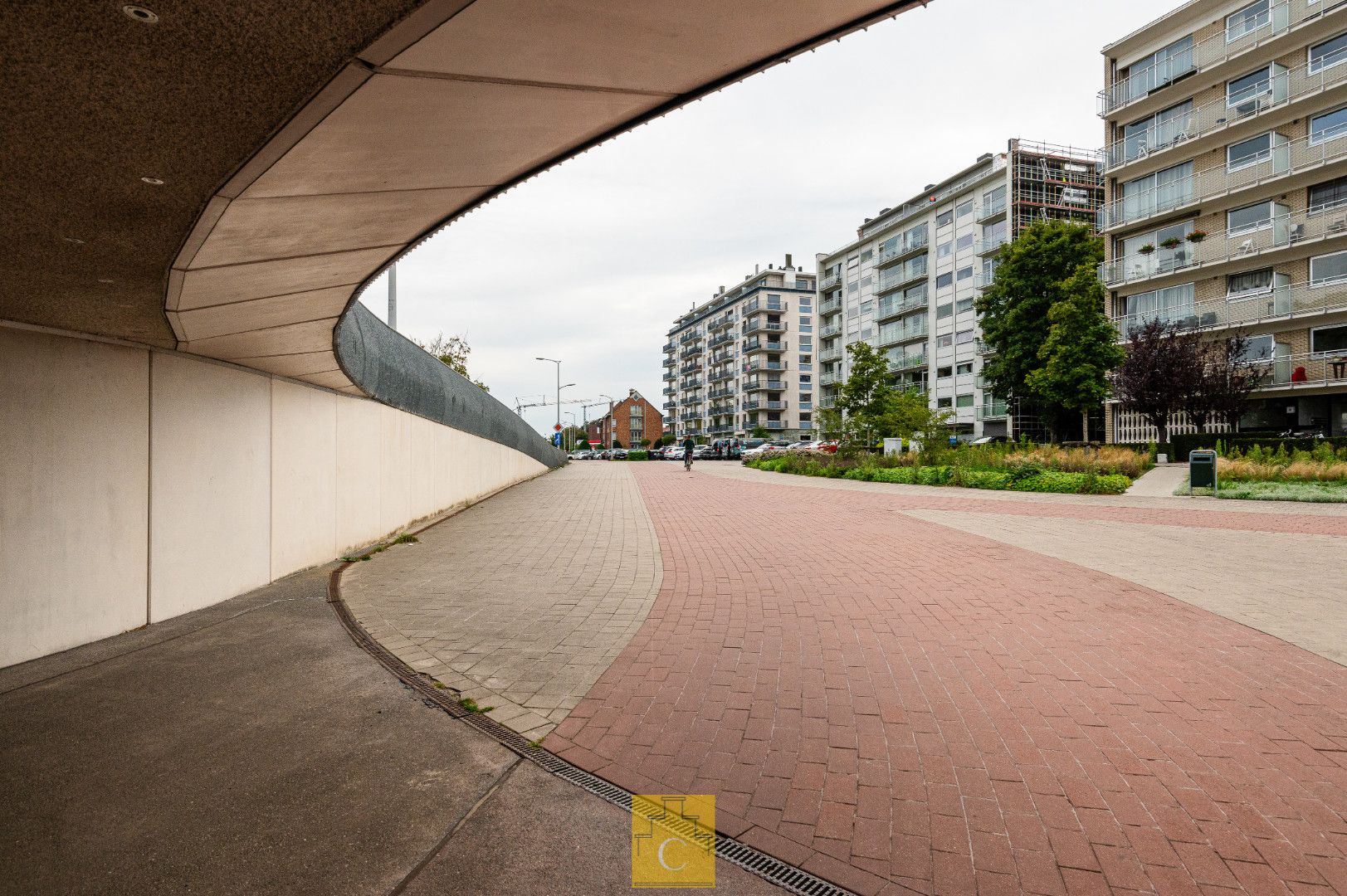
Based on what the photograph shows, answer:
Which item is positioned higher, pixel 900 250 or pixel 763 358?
pixel 900 250

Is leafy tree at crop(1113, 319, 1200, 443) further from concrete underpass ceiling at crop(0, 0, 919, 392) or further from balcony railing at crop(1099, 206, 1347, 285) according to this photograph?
concrete underpass ceiling at crop(0, 0, 919, 392)

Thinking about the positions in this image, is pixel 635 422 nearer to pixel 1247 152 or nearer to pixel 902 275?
pixel 902 275

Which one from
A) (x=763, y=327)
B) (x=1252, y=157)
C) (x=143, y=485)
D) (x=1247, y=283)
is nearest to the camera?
(x=143, y=485)

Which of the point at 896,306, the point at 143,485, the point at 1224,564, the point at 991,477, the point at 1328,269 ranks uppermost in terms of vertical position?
the point at 896,306

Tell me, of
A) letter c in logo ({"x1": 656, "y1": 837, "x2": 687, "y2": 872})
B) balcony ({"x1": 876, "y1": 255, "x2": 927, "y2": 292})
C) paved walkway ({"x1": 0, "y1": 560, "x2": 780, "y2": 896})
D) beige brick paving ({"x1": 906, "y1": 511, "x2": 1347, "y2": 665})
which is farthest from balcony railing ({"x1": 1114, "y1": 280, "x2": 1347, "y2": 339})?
paved walkway ({"x1": 0, "y1": 560, "x2": 780, "y2": 896})

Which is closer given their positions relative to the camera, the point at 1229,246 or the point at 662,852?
the point at 662,852

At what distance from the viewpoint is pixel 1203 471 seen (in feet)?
48.3

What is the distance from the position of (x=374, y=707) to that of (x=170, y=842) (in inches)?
52.4

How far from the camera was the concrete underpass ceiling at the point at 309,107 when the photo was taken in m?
1.90

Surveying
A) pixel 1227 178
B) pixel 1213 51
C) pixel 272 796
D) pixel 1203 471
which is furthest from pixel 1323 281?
pixel 272 796

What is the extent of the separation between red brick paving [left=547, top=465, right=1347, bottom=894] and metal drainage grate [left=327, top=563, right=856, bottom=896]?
0.25 feet

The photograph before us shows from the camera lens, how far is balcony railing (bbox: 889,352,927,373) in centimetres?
5828

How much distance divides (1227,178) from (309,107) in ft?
130

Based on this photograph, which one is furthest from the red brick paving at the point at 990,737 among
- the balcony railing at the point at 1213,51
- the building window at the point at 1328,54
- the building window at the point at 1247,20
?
the building window at the point at 1247,20
